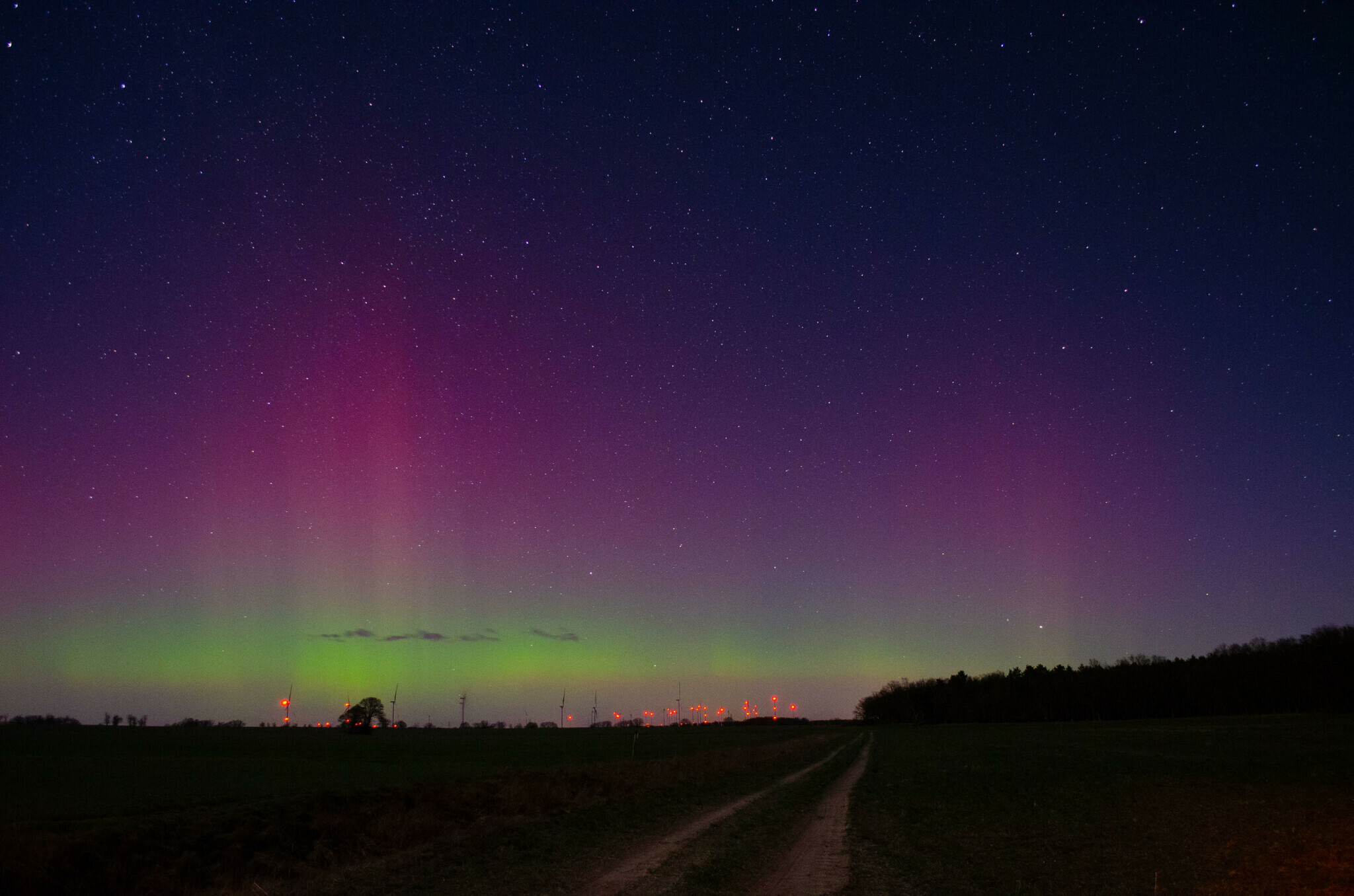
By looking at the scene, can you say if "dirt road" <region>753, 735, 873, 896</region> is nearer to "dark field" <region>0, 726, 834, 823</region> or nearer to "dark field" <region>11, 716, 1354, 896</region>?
"dark field" <region>11, 716, 1354, 896</region>

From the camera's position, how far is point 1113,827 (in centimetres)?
→ 1698

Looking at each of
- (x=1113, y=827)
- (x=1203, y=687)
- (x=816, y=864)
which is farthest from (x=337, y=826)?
(x=1203, y=687)

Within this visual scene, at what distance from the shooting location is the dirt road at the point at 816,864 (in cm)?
1150

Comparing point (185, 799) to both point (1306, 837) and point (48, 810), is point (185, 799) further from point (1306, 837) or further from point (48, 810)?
point (1306, 837)

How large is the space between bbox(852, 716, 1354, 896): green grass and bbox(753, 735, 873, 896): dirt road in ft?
1.07

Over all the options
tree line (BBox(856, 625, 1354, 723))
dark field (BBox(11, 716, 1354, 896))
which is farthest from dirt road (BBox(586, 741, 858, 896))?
tree line (BBox(856, 625, 1354, 723))

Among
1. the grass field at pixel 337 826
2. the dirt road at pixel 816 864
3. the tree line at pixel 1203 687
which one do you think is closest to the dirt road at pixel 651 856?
the grass field at pixel 337 826

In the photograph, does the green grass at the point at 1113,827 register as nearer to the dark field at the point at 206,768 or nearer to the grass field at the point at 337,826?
the grass field at the point at 337,826

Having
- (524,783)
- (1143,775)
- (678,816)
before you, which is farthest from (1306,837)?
(524,783)

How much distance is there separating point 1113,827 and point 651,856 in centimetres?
1034

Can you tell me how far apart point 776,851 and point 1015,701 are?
181175 mm

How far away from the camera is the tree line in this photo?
105 metres

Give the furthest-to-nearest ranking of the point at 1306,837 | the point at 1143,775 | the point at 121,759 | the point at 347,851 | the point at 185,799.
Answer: the point at 121,759 < the point at 1143,775 < the point at 185,799 < the point at 347,851 < the point at 1306,837

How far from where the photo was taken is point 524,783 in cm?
2595
